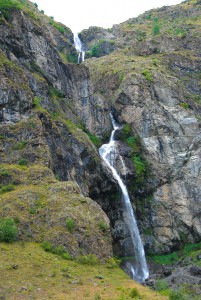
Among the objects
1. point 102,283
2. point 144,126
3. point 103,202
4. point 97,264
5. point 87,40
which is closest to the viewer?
point 102,283

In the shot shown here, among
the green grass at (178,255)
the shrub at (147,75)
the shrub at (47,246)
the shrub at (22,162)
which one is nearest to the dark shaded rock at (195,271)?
the green grass at (178,255)

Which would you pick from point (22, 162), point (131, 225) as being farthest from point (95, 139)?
point (22, 162)

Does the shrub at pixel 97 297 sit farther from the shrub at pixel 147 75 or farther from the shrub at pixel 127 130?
the shrub at pixel 147 75

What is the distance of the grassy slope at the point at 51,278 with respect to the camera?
1736 centimetres

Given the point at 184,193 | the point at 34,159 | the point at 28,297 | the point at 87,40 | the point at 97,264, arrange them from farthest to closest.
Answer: the point at 87,40
the point at 184,193
the point at 34,159
the point at 97,264
the point at 28,297

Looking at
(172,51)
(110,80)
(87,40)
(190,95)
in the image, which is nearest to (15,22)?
(110,80)

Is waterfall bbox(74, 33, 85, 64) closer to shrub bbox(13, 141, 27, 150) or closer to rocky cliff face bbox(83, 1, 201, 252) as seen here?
rocky cliff face bbox(83, 1, 201, 252)

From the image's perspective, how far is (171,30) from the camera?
81812mm

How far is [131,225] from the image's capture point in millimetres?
42906

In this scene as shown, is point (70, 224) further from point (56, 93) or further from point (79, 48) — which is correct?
point (79, 48)

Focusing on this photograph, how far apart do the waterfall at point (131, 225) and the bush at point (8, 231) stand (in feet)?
58.8

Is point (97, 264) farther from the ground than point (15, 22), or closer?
closer

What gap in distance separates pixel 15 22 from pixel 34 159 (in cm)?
2222

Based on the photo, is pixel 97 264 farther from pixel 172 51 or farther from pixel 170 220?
pixel 172 51
